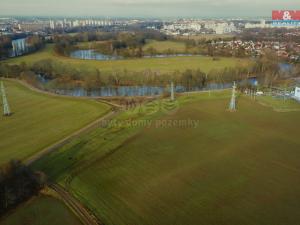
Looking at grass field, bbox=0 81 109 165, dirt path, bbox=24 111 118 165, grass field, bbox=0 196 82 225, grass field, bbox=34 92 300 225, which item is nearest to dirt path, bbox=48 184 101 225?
grass field, bbox=0 196 82 225

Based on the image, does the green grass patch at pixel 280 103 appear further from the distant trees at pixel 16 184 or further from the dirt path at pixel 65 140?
the distant trees at pixel 16 184

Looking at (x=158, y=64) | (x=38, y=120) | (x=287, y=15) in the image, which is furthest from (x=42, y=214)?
(x=158, y=64)

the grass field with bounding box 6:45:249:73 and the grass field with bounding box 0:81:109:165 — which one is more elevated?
the grass field with bounding box 6:45:249:73

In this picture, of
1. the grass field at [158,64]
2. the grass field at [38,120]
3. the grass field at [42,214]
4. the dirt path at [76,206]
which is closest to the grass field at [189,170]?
Result: the dirt path at [76,206]

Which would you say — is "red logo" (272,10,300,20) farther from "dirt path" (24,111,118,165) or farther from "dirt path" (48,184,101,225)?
"dirt path" (48,184,101,225)

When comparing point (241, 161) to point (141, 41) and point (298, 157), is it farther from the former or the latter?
point (141, 41)

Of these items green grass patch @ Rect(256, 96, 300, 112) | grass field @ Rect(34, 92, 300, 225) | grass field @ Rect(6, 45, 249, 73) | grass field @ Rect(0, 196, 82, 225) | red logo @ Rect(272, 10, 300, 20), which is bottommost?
grass field @ Rect(0, 196, 82, 225)

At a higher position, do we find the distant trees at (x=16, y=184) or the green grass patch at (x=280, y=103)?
the green grass patch at (x=280, y=103)
